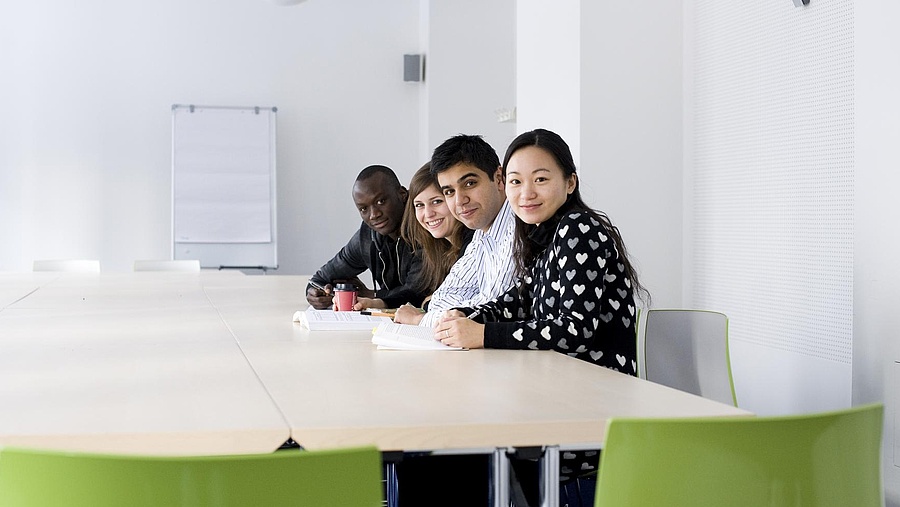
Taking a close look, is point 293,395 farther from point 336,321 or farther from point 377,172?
point 377,172

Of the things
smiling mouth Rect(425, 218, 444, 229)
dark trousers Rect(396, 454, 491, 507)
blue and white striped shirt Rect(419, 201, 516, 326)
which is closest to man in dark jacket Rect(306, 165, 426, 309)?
smiling mouth Rect(425, 218, 444, 229)

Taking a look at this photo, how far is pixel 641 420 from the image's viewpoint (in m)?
1.22

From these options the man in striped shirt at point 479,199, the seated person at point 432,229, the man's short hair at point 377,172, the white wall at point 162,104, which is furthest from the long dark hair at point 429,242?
the white wall at point 162,104

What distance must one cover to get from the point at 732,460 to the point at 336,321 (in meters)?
1.87

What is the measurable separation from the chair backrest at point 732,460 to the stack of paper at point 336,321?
1.73m

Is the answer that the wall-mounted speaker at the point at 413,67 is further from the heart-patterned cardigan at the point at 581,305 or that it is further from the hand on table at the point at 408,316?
the heart-patterned cardigan at the point at 581,305

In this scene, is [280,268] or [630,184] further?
[280,268]

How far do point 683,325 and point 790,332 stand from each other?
29.7 inches

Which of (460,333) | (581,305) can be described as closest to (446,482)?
(460,333)

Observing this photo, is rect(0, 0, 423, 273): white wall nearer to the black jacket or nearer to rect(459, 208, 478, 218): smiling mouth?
the black jacket

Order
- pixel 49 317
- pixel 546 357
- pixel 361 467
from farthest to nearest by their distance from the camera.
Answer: pixel 49 317 → pixel 546 357 → pixel 361 467

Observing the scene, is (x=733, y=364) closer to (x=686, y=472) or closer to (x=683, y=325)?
(x=683, y=325)

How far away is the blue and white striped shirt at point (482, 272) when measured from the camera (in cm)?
298

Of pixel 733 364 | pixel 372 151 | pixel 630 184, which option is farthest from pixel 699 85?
pixel 372 151
